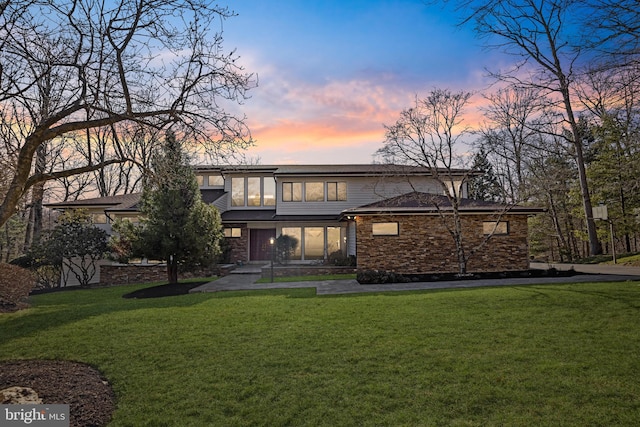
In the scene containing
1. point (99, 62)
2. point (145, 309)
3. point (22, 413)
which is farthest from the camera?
point (145, 309)

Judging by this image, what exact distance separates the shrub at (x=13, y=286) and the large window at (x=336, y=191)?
46.8ft

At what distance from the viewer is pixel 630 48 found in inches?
218

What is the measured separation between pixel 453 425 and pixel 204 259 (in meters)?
12.6

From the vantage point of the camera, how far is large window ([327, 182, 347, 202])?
20.9m

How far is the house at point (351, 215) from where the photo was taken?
15.3 metres

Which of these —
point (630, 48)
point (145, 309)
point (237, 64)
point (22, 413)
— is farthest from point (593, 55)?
point (145, 309)

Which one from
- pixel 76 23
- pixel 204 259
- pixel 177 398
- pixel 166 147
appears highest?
pixel 76 23

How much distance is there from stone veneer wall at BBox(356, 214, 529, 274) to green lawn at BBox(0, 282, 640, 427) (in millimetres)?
6462

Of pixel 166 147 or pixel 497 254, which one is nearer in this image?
pixel 166 147

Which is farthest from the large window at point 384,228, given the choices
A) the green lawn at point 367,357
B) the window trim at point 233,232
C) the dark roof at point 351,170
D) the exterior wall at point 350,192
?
the window trim at point 233,232

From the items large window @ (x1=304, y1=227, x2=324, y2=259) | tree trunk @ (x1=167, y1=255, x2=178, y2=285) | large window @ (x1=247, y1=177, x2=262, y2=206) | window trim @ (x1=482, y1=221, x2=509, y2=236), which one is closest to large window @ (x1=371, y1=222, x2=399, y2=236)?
window trim @ (x1=482, y1=221, x2=509, y2=236)

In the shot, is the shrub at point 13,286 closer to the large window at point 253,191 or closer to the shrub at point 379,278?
the shrub at point 379,278

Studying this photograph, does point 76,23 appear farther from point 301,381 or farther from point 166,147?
point 301,381

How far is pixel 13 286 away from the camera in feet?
37.2
